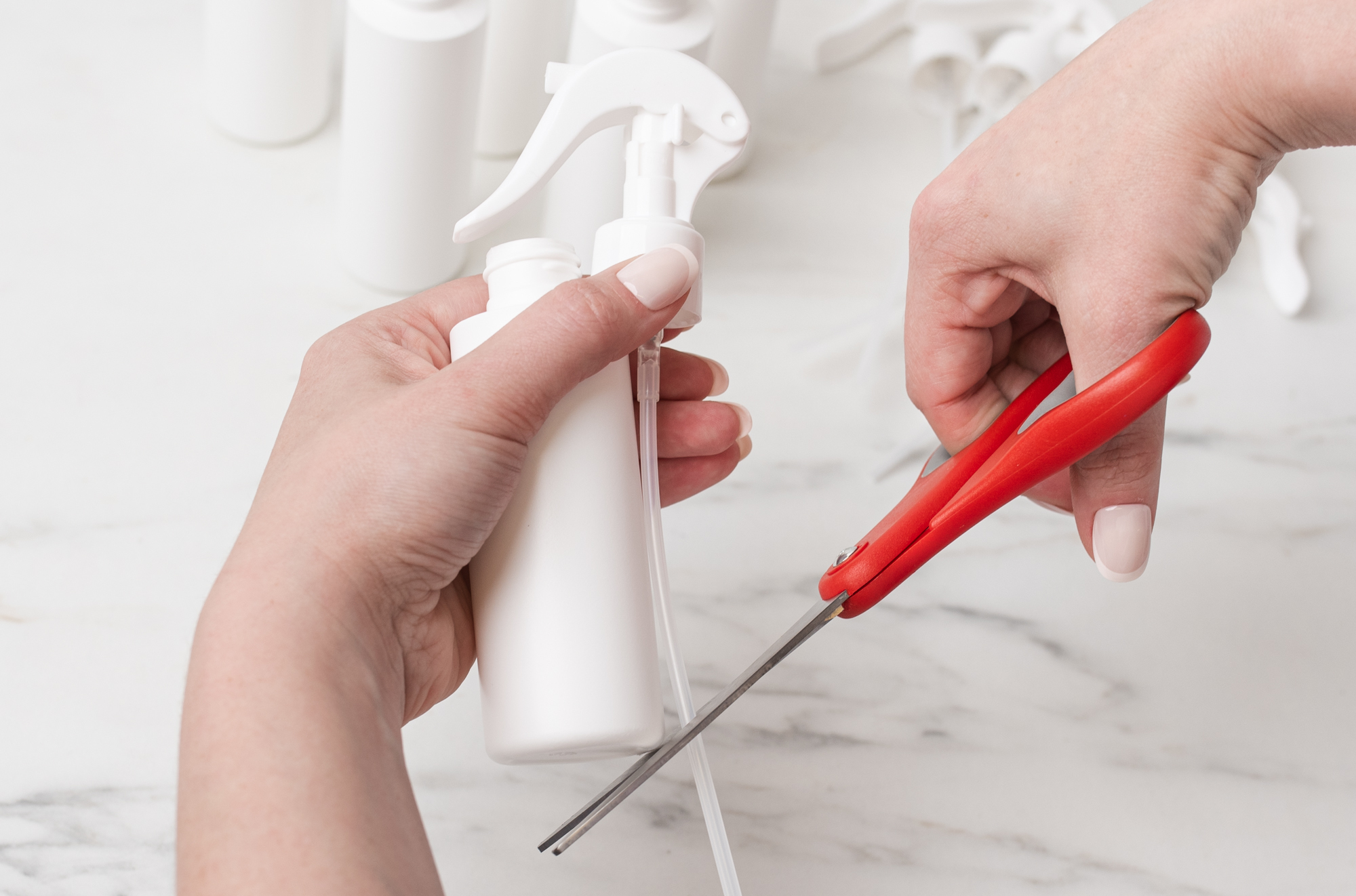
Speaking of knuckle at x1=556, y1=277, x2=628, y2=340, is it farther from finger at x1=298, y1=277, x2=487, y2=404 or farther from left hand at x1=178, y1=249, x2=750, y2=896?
finger at x1=298, y1=277, x2=487, y2=404

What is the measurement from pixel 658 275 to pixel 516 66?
37 cm

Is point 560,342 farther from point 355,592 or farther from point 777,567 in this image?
point 777,567

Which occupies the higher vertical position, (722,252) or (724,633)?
(722,252)

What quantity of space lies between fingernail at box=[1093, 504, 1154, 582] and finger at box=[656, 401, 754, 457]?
0.64 feet

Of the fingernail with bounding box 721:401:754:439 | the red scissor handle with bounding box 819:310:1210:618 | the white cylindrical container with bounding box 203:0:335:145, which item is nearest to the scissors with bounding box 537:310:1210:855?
the red scissor handle with bounding box 819:310:1210:618

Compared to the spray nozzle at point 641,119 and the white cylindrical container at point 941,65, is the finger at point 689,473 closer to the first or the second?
the spray nozzle at point 641,119

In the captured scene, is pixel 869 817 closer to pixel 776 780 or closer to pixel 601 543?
pixel 776 780

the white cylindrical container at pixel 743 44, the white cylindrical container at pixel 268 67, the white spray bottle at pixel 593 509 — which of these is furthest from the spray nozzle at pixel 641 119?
the white cylindrical container at pixel 268 67

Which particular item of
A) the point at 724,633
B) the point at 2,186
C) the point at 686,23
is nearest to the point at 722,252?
the point at 686,23

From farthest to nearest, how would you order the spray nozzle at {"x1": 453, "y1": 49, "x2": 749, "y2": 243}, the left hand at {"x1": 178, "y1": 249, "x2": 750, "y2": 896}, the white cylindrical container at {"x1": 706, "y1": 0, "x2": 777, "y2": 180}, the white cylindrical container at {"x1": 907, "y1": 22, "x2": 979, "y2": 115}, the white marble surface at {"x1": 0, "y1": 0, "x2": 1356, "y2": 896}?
1. the white cylindrical container at {"x1": 907, "y1": 22, "x2": 979, "y2": 115}
2. the white cylindrical container at {"x1": 706, "y1": 0, "x2": 777, "y2": 180}
3. the white marble surface at {"x1": 0, "y1": 0, "x2": 1356, "y2": 896}
4. the spray nozzle at {"x1": 453, "y1": 49, "x2": 749, "y2": 243}
5. the left hand at {"x1": 178, "y1": 249, "x2": 750, "y2": 896}

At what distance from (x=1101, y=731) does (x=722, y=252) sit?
15.9 inches

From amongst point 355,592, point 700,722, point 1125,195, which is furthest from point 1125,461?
point 355,592

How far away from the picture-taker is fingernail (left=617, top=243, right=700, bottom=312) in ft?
1.46

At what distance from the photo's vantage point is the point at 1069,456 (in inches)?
18.0
